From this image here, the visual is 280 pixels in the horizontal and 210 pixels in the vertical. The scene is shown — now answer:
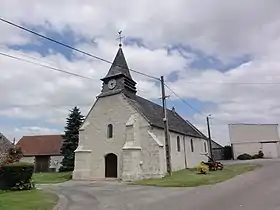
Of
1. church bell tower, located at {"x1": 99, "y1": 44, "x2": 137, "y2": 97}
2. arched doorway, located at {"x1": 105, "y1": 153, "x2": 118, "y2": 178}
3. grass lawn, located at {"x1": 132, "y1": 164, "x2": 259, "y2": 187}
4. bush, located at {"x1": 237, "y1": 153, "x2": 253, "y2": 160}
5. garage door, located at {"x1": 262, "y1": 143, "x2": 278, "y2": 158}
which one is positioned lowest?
grass lawn, located at {"x1": 132, "y1": 164, "x2": 259, "y2": 187}

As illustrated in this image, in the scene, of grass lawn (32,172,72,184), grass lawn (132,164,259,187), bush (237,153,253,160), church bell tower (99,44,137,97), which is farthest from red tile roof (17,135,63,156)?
bush (237,153,253,160)

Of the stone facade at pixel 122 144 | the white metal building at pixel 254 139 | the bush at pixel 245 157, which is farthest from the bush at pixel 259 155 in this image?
the stone facade at pixel 122 144

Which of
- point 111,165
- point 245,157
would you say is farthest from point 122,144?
point 245,157

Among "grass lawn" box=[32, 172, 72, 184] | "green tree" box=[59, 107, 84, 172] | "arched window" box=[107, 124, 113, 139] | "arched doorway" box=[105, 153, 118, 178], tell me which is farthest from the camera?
"green tree" box=[59, 107, 84, 172]

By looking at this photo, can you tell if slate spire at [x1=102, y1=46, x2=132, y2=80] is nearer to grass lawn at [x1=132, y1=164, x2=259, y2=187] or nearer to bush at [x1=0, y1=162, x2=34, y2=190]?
grass lawn at [x1=132, y1=164, x2=259, y2=187]

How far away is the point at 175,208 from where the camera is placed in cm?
1059

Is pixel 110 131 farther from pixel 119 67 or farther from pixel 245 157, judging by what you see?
pixel 245 157

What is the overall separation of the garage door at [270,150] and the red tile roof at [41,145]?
34484mm

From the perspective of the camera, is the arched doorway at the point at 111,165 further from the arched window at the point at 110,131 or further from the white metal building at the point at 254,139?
the white metal building at the point at 254,139

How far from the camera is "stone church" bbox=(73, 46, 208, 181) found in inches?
1039

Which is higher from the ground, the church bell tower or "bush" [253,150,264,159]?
the church bell tower

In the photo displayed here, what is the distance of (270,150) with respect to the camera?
54812 millimetres

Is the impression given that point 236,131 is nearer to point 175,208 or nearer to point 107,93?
point 107,93

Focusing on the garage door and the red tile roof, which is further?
the garage door
